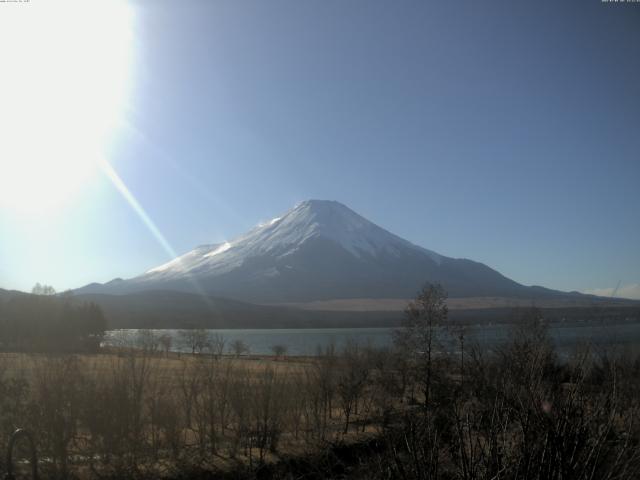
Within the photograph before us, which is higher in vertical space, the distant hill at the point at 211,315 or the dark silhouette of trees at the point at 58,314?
the dark silhouette of trees at the point at 58,314

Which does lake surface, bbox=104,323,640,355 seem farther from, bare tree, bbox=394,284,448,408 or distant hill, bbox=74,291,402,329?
distant hill, bbox=74,291,402,329

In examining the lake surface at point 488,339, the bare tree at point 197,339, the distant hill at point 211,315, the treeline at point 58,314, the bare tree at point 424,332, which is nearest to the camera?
the lake surface at point 488,339

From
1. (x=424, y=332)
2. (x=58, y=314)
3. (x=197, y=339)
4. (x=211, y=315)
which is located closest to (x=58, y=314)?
(x=58, y=314)

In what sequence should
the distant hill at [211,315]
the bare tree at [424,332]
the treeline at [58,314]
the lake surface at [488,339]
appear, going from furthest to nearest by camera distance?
the distant hill at [211,315] < the treeline at [58,314] < the bare tree at [424,332] < the lake surface at [488,339]

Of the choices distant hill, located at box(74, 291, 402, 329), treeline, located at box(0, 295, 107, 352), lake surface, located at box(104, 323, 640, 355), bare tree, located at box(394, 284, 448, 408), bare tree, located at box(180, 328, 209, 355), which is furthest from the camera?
distant hill, located at box(74, 291, 402, 329)

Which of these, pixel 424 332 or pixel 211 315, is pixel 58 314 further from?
pixel 211 315

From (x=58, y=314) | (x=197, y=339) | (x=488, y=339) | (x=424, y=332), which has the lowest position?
(x=197, y=339)

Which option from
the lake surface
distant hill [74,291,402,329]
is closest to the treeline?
the lake surface

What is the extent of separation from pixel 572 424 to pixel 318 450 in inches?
572

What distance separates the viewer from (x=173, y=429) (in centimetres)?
1542

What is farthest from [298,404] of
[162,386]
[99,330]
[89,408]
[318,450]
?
[99,330]

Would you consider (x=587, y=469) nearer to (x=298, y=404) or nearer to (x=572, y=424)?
(x=572, y=424)

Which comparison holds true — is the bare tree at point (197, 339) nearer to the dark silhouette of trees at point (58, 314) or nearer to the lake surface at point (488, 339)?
the lake surface at point (488, 339)

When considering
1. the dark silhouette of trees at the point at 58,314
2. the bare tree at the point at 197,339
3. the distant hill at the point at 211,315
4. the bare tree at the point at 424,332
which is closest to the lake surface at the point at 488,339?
the bare tree at the point at 197,339
